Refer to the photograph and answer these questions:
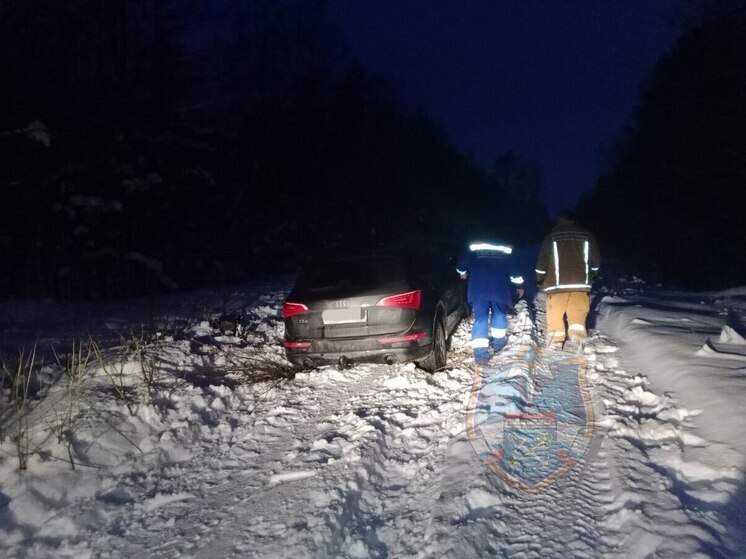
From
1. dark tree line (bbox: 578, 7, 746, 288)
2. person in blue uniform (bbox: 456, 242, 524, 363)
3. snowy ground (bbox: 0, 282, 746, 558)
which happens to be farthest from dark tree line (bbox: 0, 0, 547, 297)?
dark tree line (bbox: 578, 7, 746, 288)

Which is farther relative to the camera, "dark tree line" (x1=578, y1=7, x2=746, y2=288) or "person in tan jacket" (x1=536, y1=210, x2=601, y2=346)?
"dark tree line" (x1=578, y1=7, x2=746, y2=288)

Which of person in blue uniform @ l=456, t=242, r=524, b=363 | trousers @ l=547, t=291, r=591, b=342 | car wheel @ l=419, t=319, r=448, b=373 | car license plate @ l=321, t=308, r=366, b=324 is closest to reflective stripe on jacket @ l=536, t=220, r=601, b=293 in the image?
trousers @ l=547, t=291, r=591, b=342

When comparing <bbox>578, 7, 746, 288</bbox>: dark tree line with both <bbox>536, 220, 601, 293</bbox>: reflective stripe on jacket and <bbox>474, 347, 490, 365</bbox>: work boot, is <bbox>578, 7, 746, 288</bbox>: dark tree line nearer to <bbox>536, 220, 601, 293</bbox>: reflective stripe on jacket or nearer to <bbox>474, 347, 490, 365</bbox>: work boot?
<bbox>536, 220, 601, 293</bbox>: reflective stripe on jacket

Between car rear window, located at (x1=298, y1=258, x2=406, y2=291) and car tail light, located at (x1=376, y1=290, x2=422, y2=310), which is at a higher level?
car rear window, located at (x1=298, y1=258, x2=406, y2=291)

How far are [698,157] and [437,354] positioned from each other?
67.7ft

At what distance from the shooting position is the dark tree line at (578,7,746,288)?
61.6 feet

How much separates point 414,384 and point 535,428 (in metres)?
1.66

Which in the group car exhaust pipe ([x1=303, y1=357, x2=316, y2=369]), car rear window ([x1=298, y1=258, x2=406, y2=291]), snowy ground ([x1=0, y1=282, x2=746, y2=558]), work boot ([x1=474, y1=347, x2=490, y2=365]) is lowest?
snowy ground ([x1=0, y1=282, x2=746, y2=558])

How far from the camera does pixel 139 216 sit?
39.3 feet

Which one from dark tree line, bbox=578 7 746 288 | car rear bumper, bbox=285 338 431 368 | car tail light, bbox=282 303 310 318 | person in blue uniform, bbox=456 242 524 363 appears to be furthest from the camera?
dark tree line, bbox=578 7 746 288

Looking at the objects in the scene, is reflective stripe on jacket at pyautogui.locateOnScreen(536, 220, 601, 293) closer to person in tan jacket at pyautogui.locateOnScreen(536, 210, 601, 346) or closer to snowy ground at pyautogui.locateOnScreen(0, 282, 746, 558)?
person in tan jacket at pyautogui.locateOnScreen(536, 210, 601, 346)

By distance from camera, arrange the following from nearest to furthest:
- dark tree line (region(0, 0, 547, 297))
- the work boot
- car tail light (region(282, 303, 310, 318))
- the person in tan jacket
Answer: car tail light (region(282, 303, 310, 318)), the work boot, the person in tan jacket, dark tree line (region(0, 0, 547, 297))

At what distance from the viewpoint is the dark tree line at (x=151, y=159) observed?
33.5 ft

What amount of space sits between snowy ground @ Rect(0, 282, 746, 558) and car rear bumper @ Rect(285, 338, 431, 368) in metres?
0.35
